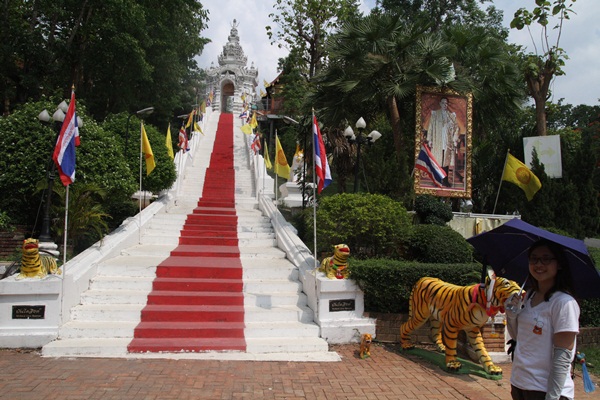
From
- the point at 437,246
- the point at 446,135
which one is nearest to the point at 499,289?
the point at 437,246

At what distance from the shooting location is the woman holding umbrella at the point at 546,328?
279 cm

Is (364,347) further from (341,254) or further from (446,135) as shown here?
(446,135)

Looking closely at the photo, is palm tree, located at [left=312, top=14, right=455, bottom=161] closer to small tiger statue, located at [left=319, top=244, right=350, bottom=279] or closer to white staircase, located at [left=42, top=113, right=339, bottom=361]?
white staircase, located at [left=42, top=113, right=339, bottom=361]

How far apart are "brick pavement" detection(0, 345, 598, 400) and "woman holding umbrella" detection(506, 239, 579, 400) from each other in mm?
2512

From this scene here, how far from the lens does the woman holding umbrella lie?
2785 millimetres

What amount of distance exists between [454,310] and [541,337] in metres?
3.36

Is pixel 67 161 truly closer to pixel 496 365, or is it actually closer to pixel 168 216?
pixel 168 216

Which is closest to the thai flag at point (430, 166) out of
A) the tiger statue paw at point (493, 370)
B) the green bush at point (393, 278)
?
the green bush at point (393, 278)

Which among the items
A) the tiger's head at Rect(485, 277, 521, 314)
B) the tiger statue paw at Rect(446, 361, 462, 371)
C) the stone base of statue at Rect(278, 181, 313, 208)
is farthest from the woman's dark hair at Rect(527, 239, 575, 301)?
the stone base of statue at Rect(278, 181, 313, 208)

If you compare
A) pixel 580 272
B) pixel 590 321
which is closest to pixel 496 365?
pixel 590 321

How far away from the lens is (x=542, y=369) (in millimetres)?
2914

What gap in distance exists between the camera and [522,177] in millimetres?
12773

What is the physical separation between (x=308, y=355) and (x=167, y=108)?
25.2 metres

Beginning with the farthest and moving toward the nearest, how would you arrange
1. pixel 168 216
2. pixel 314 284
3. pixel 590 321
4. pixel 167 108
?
pixel 167 108, pixel 168 216, pixel 590 321, pixel 314 284
